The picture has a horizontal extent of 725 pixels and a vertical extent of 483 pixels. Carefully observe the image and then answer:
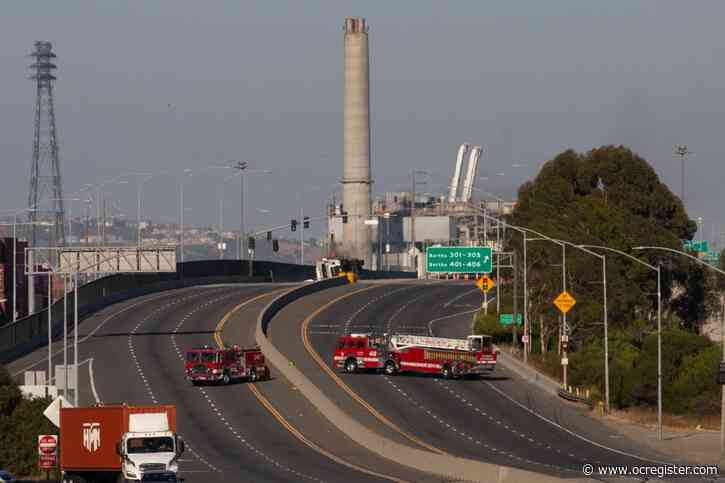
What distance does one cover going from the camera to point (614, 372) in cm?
8975

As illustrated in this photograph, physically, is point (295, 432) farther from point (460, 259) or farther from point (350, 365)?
point (460, 259)

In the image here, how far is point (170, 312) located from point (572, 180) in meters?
41.7

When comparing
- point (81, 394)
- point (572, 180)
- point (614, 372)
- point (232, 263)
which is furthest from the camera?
point (232, 263)

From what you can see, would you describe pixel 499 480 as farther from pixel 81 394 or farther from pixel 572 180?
pixel 572 180

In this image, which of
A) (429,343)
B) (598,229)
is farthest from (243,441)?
(598,229)

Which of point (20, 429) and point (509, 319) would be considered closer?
point (20, 429)

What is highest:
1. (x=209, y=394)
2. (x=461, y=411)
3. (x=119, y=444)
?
(x=119, y=444)

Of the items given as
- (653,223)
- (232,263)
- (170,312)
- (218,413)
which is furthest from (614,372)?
(232,263)

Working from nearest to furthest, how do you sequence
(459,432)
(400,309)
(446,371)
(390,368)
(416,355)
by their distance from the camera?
(459,432) → (416,355) → (446,371) → (390,368) → (400,309)

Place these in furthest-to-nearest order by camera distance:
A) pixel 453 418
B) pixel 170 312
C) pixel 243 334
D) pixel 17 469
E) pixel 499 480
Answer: pixel 170 312
pixel 243 334
pixel 453 418
pixel 17 469
pixel 499 480

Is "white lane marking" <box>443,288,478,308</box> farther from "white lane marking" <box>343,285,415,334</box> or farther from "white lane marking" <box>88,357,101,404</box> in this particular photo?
"white lane marking" <box>88,357,101,404</box>

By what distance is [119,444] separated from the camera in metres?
47.6

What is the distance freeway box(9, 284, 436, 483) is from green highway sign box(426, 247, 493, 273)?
15.8 meters

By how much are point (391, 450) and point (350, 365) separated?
30205 millimetres
